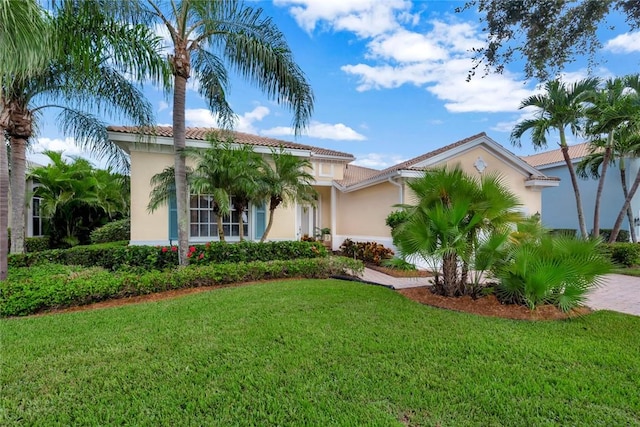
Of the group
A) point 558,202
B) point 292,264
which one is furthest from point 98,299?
point 558,202

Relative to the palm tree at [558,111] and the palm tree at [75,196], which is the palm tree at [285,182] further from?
the palm tree at [558,111]

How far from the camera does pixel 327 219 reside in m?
18.0

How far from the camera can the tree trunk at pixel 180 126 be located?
26.2 ft

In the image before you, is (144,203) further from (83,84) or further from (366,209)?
(366,209)

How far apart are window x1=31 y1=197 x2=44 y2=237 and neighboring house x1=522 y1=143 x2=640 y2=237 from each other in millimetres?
28547

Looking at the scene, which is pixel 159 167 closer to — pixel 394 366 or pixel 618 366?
pixel 394 366

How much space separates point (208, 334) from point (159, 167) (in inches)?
330

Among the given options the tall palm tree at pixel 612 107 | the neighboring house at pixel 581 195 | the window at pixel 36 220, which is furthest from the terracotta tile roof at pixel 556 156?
the window at pixel 36 220

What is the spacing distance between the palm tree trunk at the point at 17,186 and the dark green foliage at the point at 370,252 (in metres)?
12.2

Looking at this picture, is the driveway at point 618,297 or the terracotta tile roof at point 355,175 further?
the terracotta tile roof at point 355,175

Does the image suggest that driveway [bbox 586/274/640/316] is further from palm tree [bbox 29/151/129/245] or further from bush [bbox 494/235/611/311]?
palm tree [bbox 29/151/129/245]

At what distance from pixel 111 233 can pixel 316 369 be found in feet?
45.6

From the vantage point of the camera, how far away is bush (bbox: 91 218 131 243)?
44.5 feet

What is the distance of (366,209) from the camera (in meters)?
14.9
